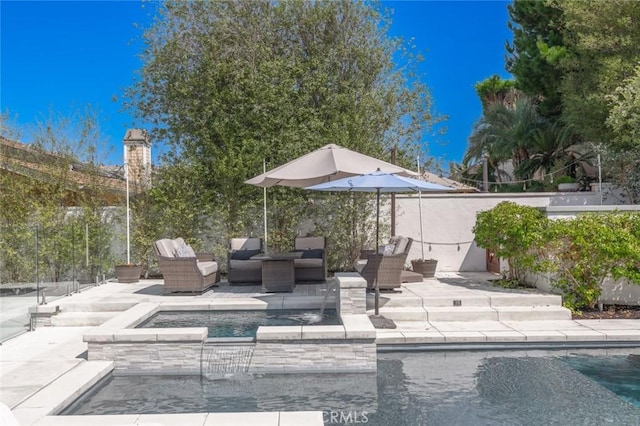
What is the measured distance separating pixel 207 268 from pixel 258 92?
4105 millimetres

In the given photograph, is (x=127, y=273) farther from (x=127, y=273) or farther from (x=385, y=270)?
(x=385, y=270)

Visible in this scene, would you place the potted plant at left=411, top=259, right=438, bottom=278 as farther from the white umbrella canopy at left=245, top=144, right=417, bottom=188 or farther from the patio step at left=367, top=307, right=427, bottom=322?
the patio step at left=367, top=307, right=427, bottom=322

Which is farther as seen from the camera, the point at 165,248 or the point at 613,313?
the point at 165,248

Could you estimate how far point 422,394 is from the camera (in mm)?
4547

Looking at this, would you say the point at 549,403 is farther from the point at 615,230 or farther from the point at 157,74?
the point at 157,74

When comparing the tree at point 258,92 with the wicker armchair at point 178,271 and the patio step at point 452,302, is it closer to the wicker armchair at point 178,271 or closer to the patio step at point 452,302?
the wicker armchair at point 178,271

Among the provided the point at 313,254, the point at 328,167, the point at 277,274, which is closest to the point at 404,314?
the point at 277,274

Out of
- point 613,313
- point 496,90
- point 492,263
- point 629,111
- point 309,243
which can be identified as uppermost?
point 496,90

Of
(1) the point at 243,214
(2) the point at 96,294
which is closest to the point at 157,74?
(1) the point at 243,214

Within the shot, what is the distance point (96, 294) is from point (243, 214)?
349 cm

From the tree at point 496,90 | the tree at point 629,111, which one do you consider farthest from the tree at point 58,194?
the tree at point 496,90

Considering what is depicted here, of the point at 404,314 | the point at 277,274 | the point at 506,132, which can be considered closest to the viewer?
the point at 404,314

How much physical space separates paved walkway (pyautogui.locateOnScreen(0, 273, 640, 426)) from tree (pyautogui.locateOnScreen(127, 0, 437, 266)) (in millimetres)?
2802

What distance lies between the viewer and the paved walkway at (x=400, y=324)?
4.89 m
